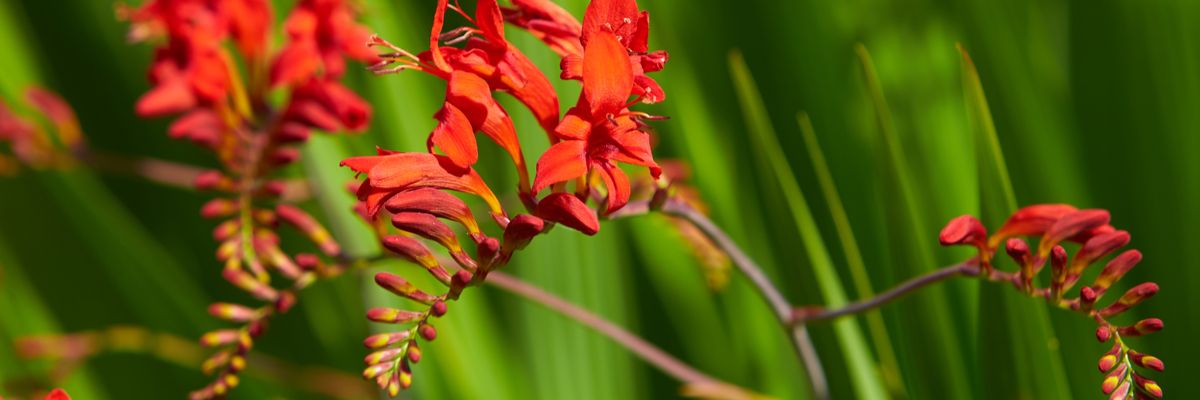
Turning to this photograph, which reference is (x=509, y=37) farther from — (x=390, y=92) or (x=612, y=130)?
(x=612, y=130)

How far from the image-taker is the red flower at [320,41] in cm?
54

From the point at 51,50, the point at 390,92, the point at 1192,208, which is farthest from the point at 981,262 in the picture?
the point at 51,50

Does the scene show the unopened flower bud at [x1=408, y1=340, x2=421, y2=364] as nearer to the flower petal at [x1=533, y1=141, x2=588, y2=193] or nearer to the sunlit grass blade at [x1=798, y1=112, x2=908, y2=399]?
the flower petal at [x1=533, y1=141, x2=588, y2=193]

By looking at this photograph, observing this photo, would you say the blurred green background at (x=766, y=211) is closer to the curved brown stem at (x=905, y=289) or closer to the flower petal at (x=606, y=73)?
the curved brown stem at (x=905, y=289)

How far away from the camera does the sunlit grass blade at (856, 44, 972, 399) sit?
1.40 feet

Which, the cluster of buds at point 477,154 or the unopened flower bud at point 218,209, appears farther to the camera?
the unopened flower bud at point 218,209

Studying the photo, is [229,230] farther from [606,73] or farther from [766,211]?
[766,211]

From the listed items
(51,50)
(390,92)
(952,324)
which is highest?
(51,50)

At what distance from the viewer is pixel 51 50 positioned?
3.60 ft

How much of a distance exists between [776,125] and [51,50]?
1141 millimetres

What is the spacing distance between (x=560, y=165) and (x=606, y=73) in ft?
0.14

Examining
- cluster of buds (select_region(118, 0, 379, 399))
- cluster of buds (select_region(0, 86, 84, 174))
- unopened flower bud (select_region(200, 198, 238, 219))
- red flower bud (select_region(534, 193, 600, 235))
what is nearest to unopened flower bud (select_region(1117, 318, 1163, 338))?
red flower bud (select_region(534, 193, 600, 235))

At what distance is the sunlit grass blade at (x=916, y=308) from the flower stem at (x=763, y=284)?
8 cm

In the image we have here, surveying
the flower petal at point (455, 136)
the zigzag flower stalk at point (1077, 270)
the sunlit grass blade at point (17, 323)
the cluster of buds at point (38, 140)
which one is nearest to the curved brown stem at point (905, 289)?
the zigzag flower stalk at point (1077, 270)
